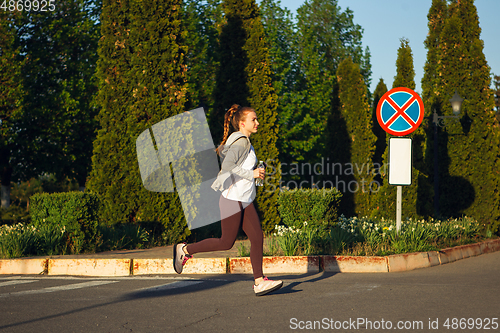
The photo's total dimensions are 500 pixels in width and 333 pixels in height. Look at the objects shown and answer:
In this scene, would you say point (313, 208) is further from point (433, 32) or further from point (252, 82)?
point (433, 32)

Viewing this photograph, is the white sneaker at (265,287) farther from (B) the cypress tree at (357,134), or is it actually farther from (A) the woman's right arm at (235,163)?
(B) the cypress tree at (357,134)

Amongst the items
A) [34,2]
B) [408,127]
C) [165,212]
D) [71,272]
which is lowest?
[71,272]

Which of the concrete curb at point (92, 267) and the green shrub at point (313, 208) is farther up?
the green shrub at point (313, 208)

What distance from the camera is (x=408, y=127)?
9.88 meters

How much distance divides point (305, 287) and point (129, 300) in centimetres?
212

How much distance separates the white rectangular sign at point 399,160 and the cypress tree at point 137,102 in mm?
4554

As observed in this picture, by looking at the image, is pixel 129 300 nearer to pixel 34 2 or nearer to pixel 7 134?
pixel 7 134

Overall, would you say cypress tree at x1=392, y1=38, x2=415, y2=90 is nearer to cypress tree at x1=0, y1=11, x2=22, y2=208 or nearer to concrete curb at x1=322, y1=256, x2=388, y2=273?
concrete curb at x1=322, y1=256, x2=388, y2=273

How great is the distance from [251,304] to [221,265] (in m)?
2.77

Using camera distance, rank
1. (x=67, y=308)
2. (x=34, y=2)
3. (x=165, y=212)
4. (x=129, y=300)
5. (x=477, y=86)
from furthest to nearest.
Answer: (x=34, y=2)
(x=477, y=86)
(x=165, y=212)
(x=129, y=300)
(x=67, y=308)

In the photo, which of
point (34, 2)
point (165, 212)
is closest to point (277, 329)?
point (165, 212)

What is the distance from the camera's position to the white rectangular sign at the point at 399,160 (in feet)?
31.4

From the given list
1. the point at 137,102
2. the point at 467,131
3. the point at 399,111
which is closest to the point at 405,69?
the point at 467,131

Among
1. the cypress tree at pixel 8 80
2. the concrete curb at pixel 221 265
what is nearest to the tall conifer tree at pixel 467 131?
the concrete curb at pixel 221 265
